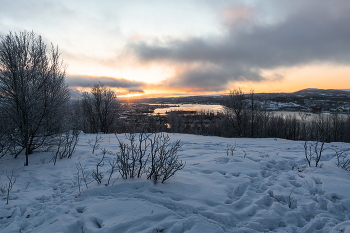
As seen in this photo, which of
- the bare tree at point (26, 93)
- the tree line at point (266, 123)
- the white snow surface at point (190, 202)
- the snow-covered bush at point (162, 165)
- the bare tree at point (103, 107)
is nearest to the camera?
the white snow surface at point (190, 202)

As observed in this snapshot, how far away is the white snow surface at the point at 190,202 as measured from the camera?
2576mm

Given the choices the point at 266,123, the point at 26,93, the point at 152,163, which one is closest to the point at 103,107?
the point at 26,93

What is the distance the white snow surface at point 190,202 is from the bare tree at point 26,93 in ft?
6.18

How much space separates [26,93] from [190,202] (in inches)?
246

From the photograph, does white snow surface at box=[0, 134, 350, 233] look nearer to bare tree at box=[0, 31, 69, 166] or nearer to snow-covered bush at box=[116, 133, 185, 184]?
snow-covered bush at box=[116, 133, 185, 184]

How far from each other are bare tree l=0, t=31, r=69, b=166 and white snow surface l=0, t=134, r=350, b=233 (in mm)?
1884

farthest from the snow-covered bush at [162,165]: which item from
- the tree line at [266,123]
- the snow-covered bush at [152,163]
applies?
the tree line at [266,123]

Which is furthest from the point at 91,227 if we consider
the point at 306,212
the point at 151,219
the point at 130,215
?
the point at 306,212

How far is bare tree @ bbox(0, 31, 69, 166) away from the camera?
18.5 ft

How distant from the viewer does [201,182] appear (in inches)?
153

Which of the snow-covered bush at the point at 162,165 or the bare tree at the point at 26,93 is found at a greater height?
the bare tree at the point at 26,93

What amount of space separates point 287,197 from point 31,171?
653 cm

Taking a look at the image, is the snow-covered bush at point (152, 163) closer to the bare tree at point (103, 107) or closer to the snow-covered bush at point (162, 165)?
the snow-covered bush at point (162, 165)

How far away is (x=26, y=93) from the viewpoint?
18.6ft
